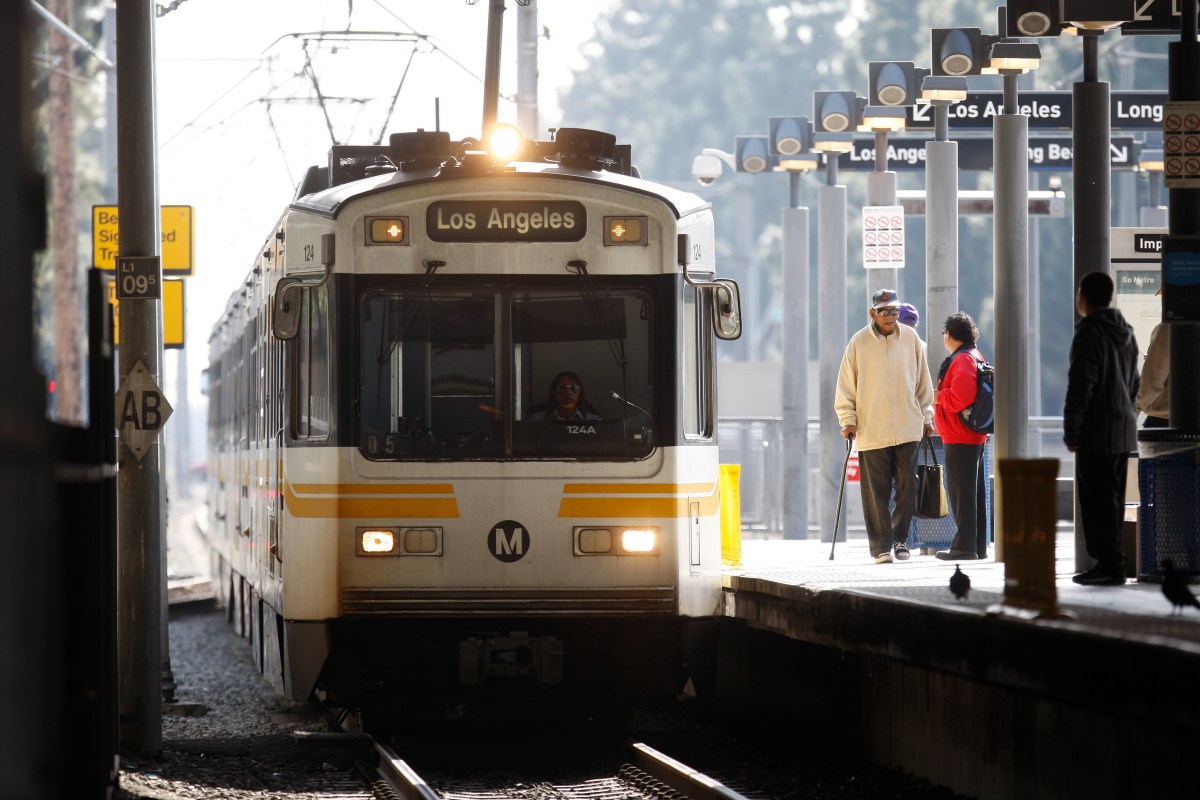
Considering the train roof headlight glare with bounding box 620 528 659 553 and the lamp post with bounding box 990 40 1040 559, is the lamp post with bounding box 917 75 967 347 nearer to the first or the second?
the lamp post with bounding box 990 40 1040 559

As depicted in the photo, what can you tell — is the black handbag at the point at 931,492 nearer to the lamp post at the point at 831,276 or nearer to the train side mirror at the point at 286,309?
the train side mirror at the point at 286,309

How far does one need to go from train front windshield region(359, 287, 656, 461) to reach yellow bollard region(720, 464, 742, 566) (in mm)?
3710

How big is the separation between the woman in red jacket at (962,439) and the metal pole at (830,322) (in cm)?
699

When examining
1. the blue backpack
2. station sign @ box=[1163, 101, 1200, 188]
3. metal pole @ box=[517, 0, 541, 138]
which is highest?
metal pole @ box=[517, 0, 541, 138]

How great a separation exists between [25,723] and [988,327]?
57.8 m

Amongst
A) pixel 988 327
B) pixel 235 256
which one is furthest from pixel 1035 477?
pixel 988 327

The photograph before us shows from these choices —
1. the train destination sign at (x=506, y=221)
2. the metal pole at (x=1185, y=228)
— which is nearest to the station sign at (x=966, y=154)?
the metal pole at (x=1185, y=228)

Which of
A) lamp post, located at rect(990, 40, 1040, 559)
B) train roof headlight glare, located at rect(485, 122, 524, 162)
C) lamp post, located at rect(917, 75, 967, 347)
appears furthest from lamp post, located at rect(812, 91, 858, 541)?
train roof headlight glare, located at rect(485, 122, 524, 162)

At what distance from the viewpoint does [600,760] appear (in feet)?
35.9

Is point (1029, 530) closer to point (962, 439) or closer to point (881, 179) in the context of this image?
point (962, 439)

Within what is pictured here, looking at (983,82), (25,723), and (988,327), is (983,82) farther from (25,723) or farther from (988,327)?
(25,723)

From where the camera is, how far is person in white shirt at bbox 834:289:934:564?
13258 mm

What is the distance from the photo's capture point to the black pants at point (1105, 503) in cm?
1029

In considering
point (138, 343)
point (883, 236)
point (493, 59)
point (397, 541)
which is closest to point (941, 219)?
point (883, 236)
